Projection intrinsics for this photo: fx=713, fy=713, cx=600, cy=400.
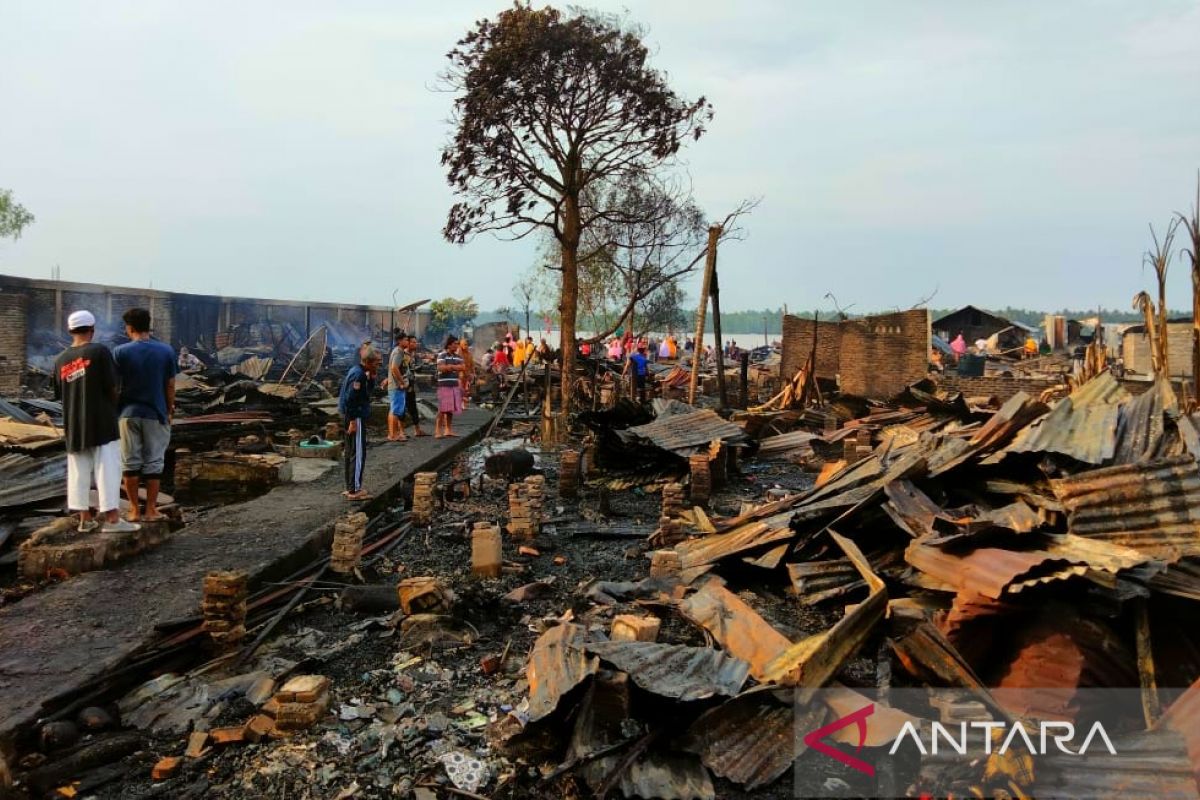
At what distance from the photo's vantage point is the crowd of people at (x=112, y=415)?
17.1ft

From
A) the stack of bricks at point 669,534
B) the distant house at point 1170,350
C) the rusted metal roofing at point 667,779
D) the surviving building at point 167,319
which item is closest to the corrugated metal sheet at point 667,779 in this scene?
the rusted metal roofing at point 667,779

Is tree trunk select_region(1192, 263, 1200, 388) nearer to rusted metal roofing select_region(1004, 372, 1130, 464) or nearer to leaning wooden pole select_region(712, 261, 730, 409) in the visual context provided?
rusted metal roofing select_region(1004, 372, 1130, 464)

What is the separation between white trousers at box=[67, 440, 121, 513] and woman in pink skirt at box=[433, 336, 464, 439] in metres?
6.65

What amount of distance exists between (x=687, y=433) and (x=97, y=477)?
641cm

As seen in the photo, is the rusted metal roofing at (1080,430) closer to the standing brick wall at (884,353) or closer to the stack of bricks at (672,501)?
the stack of bricks at (672,501)

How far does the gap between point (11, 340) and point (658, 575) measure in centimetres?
1897

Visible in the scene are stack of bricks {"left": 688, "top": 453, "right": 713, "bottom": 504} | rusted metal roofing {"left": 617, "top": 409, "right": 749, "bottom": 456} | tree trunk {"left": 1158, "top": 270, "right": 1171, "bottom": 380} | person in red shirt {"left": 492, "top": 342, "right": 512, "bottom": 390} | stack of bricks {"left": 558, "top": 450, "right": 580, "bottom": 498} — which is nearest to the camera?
tree trunk {"left": 1158, "top": 270, "right": 1171, "bottom": 380}

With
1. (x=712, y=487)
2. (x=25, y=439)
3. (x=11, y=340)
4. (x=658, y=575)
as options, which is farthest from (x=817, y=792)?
(x=11, y=340)

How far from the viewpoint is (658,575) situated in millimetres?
5398

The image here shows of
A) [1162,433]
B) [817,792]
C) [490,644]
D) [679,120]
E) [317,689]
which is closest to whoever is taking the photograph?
[817,792]

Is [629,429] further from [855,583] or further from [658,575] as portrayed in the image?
[855,583]

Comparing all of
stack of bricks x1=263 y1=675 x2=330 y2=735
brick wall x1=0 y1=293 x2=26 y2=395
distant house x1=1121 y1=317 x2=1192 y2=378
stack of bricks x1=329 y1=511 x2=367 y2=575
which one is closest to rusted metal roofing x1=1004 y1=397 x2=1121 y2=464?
stack of bricks x1=263 y1=675 x2=330 y2=735

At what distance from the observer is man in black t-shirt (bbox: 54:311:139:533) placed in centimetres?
518

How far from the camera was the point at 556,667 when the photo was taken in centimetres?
332
